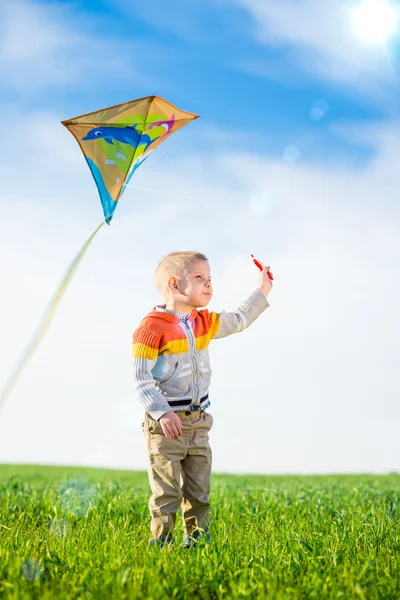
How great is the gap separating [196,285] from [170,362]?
2.07 ft

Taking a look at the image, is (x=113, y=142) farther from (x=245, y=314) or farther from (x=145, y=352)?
(x=245, y=314)

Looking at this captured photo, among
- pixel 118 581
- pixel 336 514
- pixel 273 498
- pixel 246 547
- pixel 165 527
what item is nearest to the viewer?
pixel 118 581

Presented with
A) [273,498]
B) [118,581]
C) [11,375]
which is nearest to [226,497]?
[273,498]

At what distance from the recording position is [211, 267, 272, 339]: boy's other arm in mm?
5617

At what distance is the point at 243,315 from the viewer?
18.6 feet

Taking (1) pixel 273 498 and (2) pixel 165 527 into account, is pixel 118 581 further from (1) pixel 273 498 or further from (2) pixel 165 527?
(1) pixel 273 498

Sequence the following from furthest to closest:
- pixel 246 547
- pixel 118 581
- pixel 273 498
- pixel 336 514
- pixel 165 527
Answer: pixel 273 498, pixel 336 514, pixel 165 527, pixel 246 547, pixel 118 581

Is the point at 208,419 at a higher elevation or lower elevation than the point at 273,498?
higher

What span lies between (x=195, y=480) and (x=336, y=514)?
8.26 ft

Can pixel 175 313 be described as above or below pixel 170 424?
above

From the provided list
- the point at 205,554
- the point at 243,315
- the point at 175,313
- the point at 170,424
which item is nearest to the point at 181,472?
the point at 170,424

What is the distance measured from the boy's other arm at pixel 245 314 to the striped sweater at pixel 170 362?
18cm

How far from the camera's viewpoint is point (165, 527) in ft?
16.7

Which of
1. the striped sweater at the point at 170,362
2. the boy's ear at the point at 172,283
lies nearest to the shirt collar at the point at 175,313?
the striped sweater at the point at 170,362
